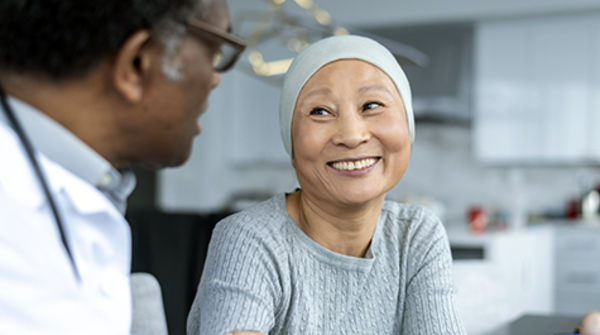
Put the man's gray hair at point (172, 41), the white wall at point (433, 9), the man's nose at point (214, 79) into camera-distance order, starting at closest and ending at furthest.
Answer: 1. the man's gray hair at point (172, 41)
2. the man's nose at point (214, 79)
3. the white wall at point (433, 9)

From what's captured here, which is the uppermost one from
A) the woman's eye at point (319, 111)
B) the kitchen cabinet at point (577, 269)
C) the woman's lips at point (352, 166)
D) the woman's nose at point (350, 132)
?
the woman's eye at point (319, 111)

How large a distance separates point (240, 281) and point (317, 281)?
0.50 feet

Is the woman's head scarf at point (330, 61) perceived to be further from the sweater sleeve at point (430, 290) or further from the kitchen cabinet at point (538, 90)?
the kitchen cabinet at point (538, 90)

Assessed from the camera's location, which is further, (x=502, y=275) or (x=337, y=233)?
(x=502, y=275)

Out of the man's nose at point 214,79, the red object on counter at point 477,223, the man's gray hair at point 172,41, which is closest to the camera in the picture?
the man's gray hair at point 172,41

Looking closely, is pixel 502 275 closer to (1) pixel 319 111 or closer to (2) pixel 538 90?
(1) pixel 319 111

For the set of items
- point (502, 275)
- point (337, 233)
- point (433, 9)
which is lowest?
point (502, 275)

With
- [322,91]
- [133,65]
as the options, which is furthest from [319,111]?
[133,65]

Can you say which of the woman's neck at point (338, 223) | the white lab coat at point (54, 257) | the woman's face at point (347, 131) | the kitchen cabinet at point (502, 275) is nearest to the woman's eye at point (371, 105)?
the woman's face at point (347, 131)

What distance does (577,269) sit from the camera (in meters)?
4.65

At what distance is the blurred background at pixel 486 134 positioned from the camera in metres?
4.59

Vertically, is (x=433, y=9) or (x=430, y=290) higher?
(x=433, y=9)

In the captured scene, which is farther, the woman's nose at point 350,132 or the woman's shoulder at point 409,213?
the woman's shoulder at point 409,213

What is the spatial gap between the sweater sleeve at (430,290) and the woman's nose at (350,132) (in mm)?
248
